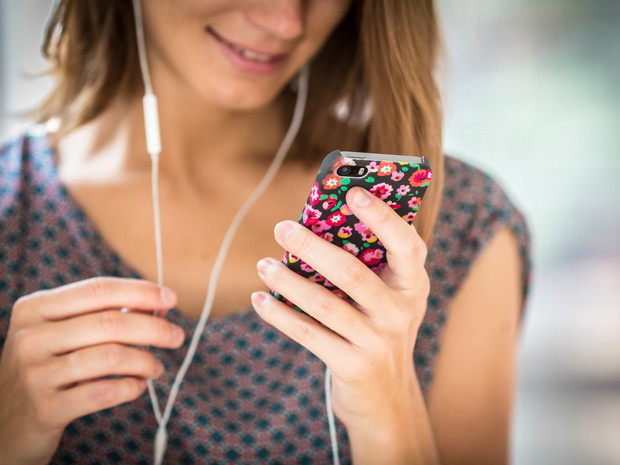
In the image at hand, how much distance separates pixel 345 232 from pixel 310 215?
2.1 inches

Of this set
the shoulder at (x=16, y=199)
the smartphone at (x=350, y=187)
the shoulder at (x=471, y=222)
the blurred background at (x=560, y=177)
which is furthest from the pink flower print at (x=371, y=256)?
the blurred background at (x=560, y=177)

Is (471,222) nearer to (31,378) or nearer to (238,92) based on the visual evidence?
Answer: (238,92)

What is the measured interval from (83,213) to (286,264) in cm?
48

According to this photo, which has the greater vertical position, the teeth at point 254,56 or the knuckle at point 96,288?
the teeth at point 254,56

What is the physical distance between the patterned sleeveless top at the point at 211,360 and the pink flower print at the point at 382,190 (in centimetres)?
38

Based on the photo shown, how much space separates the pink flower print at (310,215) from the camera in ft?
2.11

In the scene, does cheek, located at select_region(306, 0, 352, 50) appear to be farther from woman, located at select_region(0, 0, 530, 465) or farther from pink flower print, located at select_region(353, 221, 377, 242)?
pink flower print, located at select_region(353, 221, 377, 242)

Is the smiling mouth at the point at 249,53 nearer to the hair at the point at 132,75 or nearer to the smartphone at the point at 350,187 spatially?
the hair at the point at 132,75

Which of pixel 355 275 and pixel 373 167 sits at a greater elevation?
pixel 373 167

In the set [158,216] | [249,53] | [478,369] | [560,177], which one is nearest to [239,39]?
[249,53]

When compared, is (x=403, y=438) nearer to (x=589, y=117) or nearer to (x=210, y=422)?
(x=210, y=422)

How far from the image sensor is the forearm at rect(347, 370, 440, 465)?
2.58 ft

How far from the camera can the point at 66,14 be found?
108 cm

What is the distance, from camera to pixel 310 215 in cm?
65
